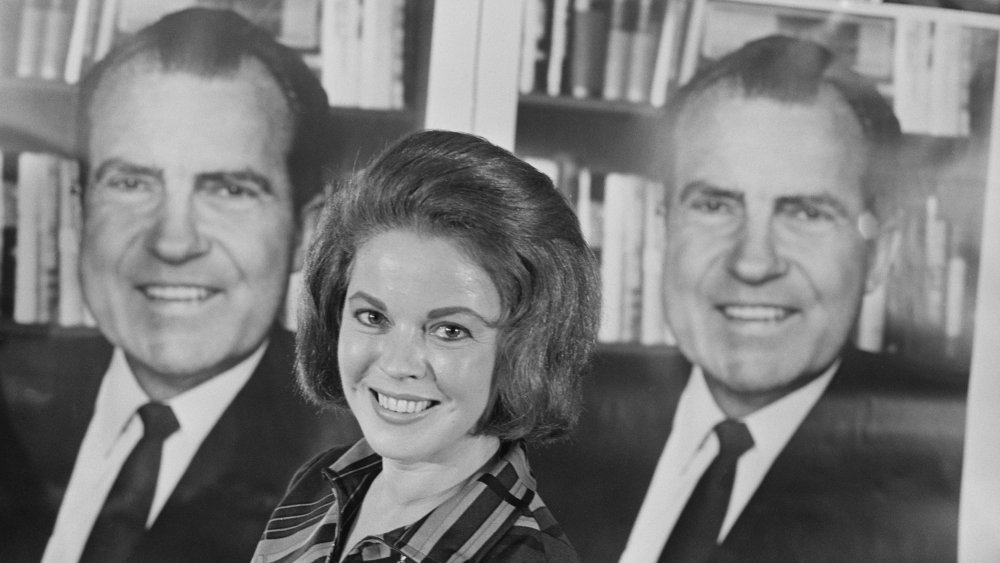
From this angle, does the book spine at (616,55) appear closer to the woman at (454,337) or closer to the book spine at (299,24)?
the book spine at (299,24)

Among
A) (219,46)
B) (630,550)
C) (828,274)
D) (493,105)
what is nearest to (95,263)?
(219,46)

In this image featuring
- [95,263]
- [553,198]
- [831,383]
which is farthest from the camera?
[831,383]

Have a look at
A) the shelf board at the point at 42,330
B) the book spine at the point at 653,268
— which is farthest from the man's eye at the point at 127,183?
the book spine at the point at 653,268

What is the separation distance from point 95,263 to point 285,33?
0.84 metres

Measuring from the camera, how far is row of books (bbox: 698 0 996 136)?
3277mm

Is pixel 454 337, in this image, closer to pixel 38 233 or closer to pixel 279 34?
pixel 279 34

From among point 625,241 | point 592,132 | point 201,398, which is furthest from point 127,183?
point 625,241

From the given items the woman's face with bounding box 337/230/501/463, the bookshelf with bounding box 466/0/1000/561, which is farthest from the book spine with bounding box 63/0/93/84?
the woman's face with bounding box 337/230/501/463

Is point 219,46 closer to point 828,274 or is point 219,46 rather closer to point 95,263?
point 95,263

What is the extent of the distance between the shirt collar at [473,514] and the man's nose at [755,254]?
210cm

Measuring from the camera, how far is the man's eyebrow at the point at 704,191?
3.26m

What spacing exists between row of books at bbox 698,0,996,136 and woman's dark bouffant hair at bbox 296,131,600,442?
7.27 feet

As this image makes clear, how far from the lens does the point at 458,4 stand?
126 inches

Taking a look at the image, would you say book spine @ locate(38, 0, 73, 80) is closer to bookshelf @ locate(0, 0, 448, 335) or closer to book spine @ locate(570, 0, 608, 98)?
bookshelf @ locate(0, 0, 448, 335)
